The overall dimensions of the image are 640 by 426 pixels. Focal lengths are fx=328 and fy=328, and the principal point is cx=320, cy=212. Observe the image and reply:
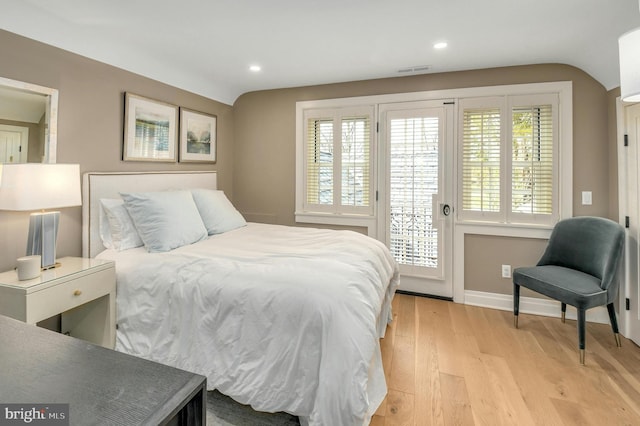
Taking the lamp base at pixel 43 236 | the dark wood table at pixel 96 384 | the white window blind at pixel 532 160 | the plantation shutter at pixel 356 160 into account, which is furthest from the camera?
the plantation shutter at pixel 356 160

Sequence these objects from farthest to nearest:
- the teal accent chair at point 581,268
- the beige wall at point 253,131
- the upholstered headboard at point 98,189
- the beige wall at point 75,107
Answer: the upholstered headboard at point 98,189 < the teal accent chair at point 581,268 < the beige wall at point 253,131 < the beige wall at point 75,107

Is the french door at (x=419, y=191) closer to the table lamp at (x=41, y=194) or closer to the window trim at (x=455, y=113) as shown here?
the window trim at (x=455, y=113)

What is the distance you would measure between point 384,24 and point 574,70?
2039mm

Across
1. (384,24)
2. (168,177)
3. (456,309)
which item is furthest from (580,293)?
(168,177)

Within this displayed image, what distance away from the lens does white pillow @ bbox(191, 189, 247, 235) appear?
304 centimetres

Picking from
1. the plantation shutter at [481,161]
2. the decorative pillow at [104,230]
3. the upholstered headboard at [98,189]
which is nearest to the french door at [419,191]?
the plantation shutter at [481,161]

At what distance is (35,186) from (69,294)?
2.21 feet

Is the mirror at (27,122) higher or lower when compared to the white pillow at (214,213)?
higher

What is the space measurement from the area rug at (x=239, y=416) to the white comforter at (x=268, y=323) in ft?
0.48

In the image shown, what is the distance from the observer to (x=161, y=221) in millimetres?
2496

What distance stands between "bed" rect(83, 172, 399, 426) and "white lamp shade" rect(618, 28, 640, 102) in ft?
5.23

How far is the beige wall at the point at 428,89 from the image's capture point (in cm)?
307

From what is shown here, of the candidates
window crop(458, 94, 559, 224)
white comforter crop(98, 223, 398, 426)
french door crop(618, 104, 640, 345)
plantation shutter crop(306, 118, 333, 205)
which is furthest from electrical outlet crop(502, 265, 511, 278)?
plantation shutter crop(306, 118, 333, 205)

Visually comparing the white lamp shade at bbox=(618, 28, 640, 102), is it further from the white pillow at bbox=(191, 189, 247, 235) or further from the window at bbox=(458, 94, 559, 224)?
the white pillow at bbox=(191, 189, 247, 235)
